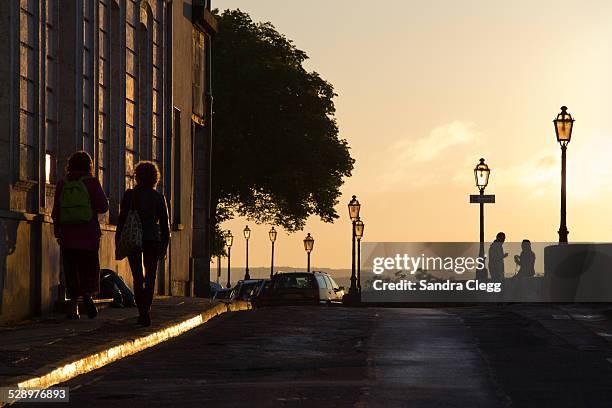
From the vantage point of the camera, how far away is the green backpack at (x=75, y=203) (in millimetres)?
18047

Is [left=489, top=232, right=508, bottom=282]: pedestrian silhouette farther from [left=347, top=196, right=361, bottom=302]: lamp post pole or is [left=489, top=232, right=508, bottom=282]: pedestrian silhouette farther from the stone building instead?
[left=347, top=196, right=361, bottom=302]: lamp post pole

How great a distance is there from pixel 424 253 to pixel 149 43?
980 inches

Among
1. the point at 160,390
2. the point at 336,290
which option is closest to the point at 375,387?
the point at 160,390

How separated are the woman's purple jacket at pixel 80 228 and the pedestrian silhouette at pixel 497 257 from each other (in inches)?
853

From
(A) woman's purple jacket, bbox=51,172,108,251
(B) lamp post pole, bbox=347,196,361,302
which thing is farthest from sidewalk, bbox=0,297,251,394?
(B) lamp post pole, bbox=347,196,361,302

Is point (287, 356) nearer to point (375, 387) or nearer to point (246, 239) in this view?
point (375, 387)

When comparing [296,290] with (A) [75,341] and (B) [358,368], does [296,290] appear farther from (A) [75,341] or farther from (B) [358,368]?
(B) [358,368]

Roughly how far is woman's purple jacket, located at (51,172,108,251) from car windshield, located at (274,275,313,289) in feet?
72.0

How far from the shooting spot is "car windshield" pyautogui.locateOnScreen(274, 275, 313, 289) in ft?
132

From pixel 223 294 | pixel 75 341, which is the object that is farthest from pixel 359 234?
pixel 75 341

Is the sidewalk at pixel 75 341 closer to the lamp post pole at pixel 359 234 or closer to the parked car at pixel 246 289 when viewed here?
the parked car at pixel 246 289

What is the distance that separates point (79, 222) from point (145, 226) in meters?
0.77

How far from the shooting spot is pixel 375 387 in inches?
480

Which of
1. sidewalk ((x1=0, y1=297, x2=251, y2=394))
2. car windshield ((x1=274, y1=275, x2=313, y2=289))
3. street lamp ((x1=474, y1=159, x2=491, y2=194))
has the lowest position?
sidewalk ((x1=0, y1=297, x2=251, y2=394))
